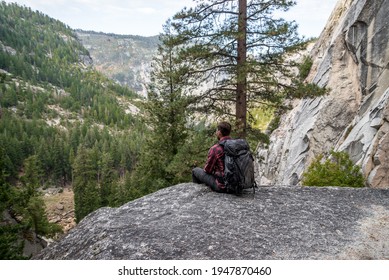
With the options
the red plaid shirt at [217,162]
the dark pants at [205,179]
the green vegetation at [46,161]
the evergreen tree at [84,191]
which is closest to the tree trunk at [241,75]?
the dark pants at [205,179]

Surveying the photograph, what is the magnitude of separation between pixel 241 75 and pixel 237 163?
555cm

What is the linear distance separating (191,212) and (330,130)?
65.8 feet

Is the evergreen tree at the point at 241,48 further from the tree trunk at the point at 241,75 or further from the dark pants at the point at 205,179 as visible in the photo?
the dark pants at the point at 205,179

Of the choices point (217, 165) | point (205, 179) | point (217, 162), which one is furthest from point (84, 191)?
point (217, 162)

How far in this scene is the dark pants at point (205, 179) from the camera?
9469 mm

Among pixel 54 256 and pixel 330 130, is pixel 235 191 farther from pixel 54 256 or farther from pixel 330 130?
pixel 330 130

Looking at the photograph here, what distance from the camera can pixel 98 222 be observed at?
8148 mm

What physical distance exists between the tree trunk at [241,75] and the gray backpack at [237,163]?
5.09m

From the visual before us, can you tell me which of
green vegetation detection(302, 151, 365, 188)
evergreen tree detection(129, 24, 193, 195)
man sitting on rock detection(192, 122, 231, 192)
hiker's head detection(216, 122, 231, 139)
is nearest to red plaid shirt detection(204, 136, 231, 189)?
man sitting on rock detection(192, 122, 231, 192)

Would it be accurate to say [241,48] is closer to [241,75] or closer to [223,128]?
[241,75]

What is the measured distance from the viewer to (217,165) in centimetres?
902

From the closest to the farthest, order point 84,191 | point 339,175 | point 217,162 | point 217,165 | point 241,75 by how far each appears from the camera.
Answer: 1. point 217,162
2. point 217,165
3. point 241,75
4. point 339,175
5. point 84,191

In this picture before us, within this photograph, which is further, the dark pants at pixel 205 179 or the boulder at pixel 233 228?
the dark pants at pixel 205 179
